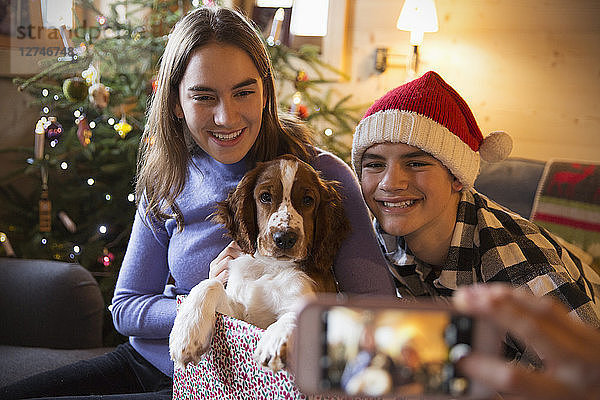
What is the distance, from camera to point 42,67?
11.1 feet

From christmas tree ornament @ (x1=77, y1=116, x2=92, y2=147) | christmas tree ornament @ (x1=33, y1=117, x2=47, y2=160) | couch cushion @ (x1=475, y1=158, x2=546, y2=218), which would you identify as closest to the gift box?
couch cushion @ (x1=475, y1=158, x2=546, y2=218)

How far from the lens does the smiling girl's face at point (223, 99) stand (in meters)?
1.43

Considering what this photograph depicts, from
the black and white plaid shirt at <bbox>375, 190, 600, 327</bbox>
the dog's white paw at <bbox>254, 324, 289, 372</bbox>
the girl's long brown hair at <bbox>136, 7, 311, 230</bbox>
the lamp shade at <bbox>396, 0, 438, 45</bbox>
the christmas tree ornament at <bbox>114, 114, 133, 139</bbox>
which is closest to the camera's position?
the dog's white paw at <bbox>254, 324, 289, 372</bbox>

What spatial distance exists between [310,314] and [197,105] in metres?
0.92

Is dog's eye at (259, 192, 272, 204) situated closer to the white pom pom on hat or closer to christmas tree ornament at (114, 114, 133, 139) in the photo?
the white pom pom on hat

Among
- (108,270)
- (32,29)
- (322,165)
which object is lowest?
(108,270)

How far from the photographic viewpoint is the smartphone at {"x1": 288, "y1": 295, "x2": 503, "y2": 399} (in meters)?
0.63

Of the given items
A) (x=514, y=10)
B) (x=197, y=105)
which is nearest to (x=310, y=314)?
(x=197, y=105)

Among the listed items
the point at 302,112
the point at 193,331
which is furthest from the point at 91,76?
the point at 193,331

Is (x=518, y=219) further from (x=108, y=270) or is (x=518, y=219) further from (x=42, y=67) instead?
(x=42, y=67)

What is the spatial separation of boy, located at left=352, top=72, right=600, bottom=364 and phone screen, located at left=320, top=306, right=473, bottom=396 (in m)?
0.79

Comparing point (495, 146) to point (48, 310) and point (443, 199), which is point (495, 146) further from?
point (48, 310)

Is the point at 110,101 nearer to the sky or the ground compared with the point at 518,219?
nearer to the sky

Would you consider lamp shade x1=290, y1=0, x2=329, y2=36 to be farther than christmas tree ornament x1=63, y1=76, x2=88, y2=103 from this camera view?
Yes
